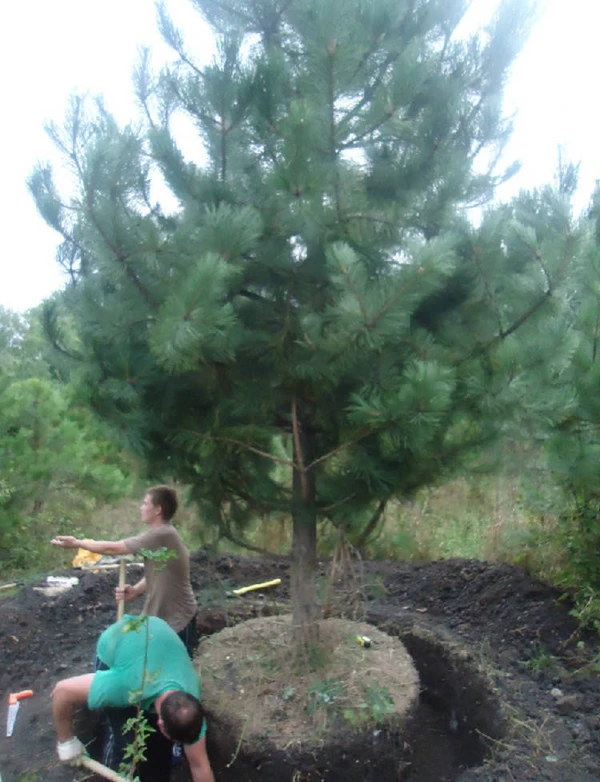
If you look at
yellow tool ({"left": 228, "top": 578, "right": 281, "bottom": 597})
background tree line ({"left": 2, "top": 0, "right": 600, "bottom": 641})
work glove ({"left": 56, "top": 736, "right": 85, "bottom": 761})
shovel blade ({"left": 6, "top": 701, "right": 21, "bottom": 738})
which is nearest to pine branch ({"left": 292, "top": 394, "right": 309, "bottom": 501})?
background tree line ({"left": 2, "top": 0, "right": 600, "bottom": 641})

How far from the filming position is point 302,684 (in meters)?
3.70

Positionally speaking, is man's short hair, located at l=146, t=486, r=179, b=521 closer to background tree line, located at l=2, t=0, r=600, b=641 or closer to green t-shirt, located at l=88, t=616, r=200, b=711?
background tree line, located at l=2, t=0, r=600, b=641

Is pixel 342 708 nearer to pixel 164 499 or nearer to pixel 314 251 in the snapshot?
pixel 164 499

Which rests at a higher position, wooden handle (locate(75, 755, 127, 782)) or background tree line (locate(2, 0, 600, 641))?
background tree line (locate(2, 0, 600, 641))

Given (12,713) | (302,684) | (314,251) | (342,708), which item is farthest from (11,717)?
(314,251)

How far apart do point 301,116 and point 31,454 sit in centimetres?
505

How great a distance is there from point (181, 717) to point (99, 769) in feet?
1.69

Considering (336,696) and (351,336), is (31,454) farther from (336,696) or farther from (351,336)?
(351,336)

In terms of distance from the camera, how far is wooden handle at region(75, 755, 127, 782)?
9.85ft

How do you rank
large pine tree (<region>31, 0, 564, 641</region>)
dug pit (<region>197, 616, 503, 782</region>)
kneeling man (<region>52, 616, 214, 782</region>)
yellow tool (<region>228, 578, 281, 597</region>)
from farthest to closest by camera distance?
yellow tool (<region>228, 578, 281, 597</region>)
dug pit (<region>197, 616, 503, 782</region>)
kneeling man (<region>52, 616, 214, 782</region>)
large pine tree (<region>31, 0, 564, 641</region>)

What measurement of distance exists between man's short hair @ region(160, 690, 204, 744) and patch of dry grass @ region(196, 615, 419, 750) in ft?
1.45

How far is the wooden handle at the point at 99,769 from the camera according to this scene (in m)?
3.00

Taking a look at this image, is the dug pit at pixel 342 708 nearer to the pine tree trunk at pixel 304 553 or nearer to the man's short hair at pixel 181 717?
the pine tree trunk at pixel 304 553

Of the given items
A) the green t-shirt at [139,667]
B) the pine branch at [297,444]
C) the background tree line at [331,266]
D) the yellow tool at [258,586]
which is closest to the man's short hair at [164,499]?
the background tree line at [331,266]
